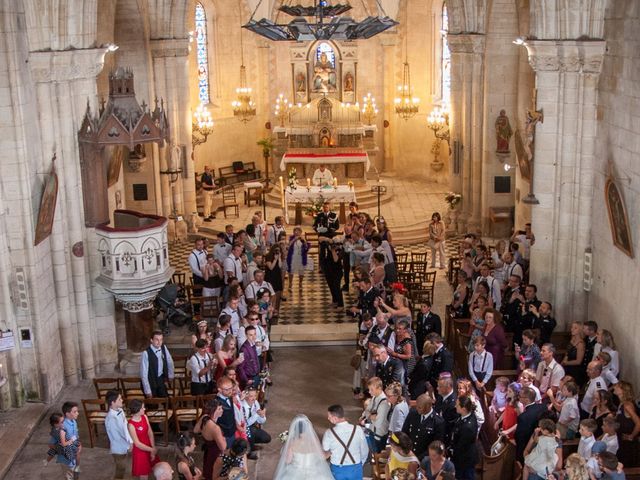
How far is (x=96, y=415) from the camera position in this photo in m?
14.2

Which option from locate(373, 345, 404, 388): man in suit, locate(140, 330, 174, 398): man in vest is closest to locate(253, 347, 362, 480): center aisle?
locate(140, 330, 174, 398): man in vest

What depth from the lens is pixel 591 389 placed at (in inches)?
509

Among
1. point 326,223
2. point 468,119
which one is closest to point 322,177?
point 468,119

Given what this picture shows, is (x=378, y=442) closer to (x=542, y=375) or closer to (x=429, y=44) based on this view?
(x=542, y=375)

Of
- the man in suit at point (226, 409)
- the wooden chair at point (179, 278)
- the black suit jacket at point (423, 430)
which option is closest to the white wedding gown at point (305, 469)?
the black suit jacket at point (423, 430)

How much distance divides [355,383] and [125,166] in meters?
10.7

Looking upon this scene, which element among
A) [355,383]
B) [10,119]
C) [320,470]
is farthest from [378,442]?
[10,119]

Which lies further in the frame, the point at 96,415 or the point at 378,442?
the point at 96,415

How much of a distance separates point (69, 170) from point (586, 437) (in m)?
9.15

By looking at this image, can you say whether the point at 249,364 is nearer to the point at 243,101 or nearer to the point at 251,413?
the point at 251,413

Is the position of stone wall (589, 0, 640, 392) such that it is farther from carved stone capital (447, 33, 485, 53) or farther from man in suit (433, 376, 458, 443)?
carved stone capital (447, 33, 485, 53)

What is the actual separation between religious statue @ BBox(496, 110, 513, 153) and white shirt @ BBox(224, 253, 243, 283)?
8524 millimetres

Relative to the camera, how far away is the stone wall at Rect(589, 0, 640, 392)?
14.3 m

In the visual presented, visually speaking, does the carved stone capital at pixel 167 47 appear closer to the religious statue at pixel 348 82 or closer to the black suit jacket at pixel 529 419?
the religious statue at pixel 348 82
